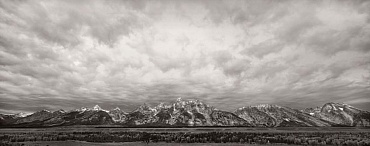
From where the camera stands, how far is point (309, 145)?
6675 centimetres

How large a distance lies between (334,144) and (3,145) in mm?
86566

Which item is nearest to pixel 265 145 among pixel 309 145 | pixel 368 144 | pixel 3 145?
pixel 309 145

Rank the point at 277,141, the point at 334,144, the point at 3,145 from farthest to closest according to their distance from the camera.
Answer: the point at 277,141, the point at 334,144, the point at 3,145

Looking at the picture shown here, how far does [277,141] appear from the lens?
7650 cm

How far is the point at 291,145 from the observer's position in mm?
66688

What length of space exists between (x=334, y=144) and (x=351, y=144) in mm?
4241

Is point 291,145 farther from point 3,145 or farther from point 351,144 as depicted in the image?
point 3,145

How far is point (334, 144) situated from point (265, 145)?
20387 mm

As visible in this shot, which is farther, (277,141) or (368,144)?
(277,141)

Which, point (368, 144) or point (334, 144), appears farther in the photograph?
point (334, 144)

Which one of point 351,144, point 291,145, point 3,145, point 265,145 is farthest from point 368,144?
point 3,145

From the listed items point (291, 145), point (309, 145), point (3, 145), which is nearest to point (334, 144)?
point (309, 145)

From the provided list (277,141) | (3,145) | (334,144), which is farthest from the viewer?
(277,141)

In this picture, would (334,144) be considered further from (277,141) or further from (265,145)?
(265,145)
